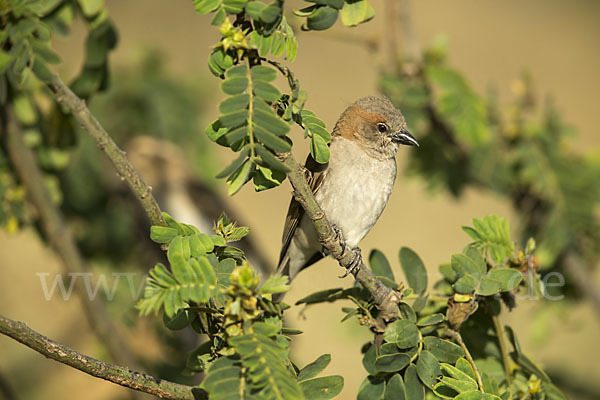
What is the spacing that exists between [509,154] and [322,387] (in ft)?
8.96

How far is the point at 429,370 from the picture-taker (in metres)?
2.04

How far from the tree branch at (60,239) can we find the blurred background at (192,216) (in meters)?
0.44

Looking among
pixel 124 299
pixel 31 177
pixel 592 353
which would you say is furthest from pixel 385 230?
pixel 31 177

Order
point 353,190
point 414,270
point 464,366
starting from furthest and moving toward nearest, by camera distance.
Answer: point 353,190, point 414,270, point 464,366

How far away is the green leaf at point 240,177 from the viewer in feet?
5.79

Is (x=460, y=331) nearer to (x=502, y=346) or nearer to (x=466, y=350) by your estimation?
(x=502, y=346)

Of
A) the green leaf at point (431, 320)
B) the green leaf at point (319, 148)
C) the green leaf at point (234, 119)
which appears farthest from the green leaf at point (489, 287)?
the green leaf at point (234, 119)

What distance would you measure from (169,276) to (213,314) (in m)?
0.21

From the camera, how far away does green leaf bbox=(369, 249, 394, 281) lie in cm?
256

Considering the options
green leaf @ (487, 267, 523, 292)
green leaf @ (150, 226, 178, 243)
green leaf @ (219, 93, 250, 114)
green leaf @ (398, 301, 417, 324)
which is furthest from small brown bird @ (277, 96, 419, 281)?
green leaf @ (219, 93, 250, 114)

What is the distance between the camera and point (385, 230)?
9156 mm

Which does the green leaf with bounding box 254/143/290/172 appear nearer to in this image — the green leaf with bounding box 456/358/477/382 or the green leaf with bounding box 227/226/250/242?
the green leaf with bounding box 227/226/250/242

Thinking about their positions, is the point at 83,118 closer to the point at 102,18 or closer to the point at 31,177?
the point at 102,18

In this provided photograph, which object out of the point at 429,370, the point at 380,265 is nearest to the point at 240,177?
the point at 429,370
